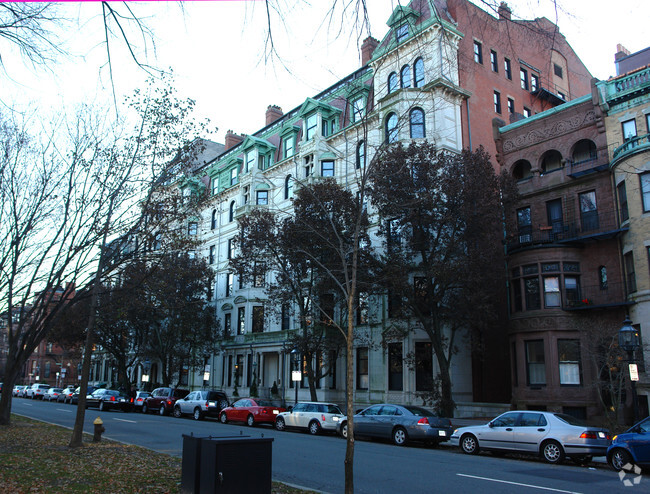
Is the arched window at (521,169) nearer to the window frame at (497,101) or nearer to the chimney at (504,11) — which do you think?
the window frame at (497,101)

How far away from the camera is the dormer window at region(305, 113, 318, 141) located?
4234cm

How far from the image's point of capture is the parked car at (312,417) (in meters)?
24.6

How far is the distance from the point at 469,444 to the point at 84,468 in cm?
1181

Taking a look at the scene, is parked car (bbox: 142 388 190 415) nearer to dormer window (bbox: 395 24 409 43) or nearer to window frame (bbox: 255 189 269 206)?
window frame (bbox: 255 189 269 206)

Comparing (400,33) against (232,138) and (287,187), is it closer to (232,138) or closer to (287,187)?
(287,187)

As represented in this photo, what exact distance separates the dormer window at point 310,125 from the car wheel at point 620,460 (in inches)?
1254

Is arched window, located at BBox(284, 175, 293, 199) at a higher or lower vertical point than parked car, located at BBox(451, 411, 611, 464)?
higher

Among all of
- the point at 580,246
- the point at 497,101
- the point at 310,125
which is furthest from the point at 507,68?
the point at 580,246

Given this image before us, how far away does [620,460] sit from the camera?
14.4 m

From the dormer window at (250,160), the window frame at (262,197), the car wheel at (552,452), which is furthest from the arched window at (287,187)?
the car wheel at (552,452)

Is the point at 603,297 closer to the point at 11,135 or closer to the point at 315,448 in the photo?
the point at 315,448

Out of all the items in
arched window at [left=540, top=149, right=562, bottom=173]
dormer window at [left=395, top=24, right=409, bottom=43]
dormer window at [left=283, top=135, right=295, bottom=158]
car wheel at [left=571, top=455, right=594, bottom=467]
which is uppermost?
dormer window at [left=283, top=135, right=295, bottom=158]

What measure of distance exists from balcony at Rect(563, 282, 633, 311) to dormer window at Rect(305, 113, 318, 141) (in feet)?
72.9

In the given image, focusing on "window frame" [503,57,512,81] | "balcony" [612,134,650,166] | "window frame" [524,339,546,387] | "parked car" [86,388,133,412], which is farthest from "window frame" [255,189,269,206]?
"balcony" [612,134,650,166]
